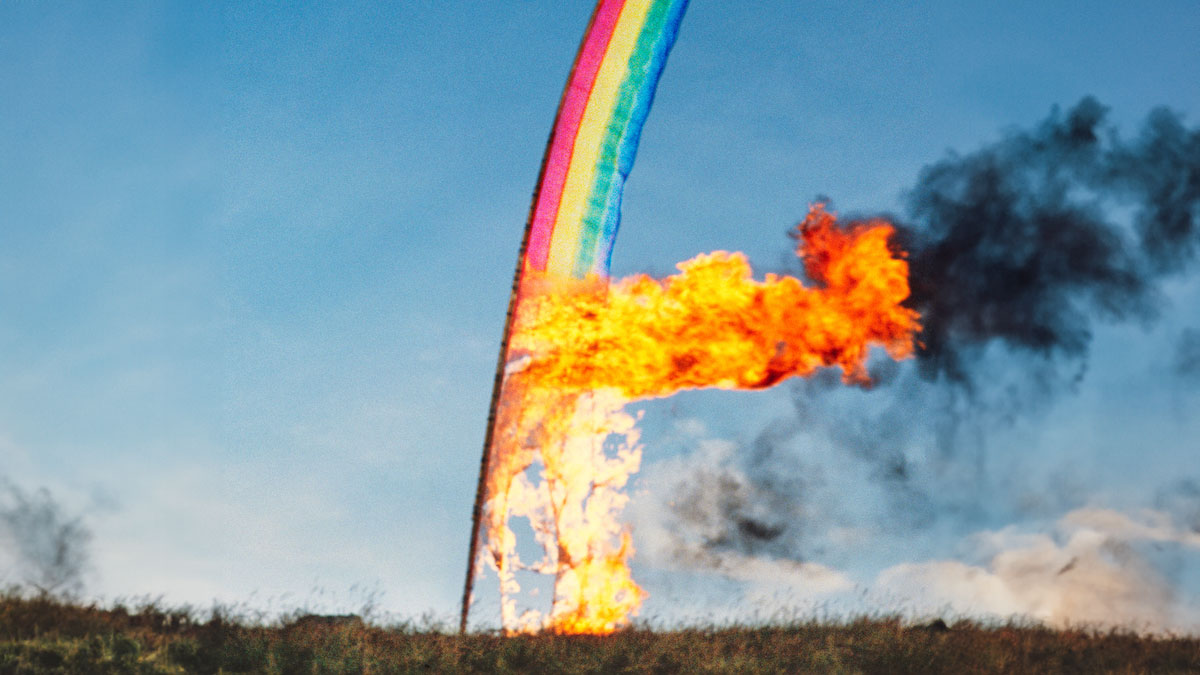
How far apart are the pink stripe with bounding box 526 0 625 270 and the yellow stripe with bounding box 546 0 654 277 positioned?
105 millimetres

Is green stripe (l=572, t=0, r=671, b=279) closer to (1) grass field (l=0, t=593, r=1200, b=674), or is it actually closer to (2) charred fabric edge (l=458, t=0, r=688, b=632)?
(2) charred fabric edge (l=458, t=0, r=688, b=632)

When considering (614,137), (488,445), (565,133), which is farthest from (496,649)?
(614,137)

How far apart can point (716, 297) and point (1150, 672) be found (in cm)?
942

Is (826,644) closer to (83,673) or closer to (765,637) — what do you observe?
(765,637)

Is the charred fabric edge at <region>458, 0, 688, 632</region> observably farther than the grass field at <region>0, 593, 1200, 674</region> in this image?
Yes

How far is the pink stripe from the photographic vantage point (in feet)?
57.0

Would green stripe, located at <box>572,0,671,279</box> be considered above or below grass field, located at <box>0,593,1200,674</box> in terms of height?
above

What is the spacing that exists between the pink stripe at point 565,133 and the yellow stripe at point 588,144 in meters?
0.10

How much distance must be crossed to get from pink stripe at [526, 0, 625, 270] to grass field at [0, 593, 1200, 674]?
6744 mm

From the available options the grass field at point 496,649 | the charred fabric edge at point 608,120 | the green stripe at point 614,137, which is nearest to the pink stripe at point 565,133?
the charred fabric edge at point 608,120

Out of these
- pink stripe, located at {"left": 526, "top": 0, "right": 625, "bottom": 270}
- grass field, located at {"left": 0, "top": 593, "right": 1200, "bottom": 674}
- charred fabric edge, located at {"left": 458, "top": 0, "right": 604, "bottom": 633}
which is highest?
pink stripe, located at {"left": 526, "top": 0, "right": 625, "bottom": 270}

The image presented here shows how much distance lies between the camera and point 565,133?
57.8 ft

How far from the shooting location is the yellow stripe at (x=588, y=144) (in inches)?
698

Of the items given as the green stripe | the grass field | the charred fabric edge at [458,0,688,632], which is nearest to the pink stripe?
the charred fabric edge at [458,0,688,632]
